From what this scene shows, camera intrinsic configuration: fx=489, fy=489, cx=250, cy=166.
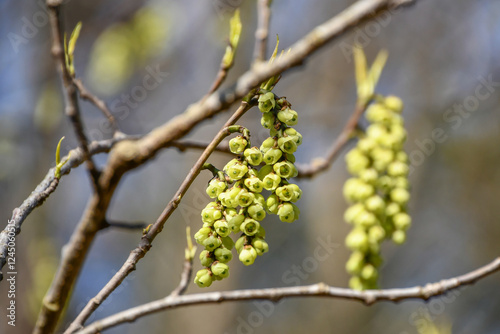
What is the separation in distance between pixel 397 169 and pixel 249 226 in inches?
31.2

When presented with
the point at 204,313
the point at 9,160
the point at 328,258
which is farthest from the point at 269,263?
the point at 9,160

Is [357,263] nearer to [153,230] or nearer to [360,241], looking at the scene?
[360,241]

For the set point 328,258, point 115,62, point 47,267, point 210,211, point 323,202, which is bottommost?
point 210,211

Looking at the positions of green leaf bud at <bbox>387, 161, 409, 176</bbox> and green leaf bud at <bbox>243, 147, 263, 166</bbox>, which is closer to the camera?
green leaf bud at <bbox>243, 147, 263, 166</bbox>

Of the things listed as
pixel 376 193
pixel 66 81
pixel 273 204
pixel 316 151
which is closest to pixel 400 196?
pixel 376 193

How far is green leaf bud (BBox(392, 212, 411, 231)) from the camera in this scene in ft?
5.04

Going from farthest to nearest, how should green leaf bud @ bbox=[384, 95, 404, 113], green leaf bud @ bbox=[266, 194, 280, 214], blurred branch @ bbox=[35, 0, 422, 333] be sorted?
green leaf bud @ bbox=[384, 95, 404, 113] → green leaf bud @ bbox=[266, 194, 280, 214] → blurred branch @ bbox=[35, 0, 422, 333]

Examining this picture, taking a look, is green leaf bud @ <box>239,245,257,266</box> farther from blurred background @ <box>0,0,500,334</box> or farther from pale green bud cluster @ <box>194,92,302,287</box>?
blurred background @ <box>0,0,500,334</box>

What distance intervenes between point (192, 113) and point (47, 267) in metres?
2.19

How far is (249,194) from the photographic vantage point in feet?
2.92

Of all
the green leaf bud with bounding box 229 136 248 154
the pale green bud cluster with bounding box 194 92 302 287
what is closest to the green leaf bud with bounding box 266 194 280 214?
the pale green bud cluster with bounding box 194 92 302 287

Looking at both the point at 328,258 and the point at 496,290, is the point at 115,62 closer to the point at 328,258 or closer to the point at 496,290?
the point at 328,258

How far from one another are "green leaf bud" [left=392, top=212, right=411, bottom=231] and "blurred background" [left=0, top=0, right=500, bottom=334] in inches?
98.4

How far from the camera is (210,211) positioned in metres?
0.92
